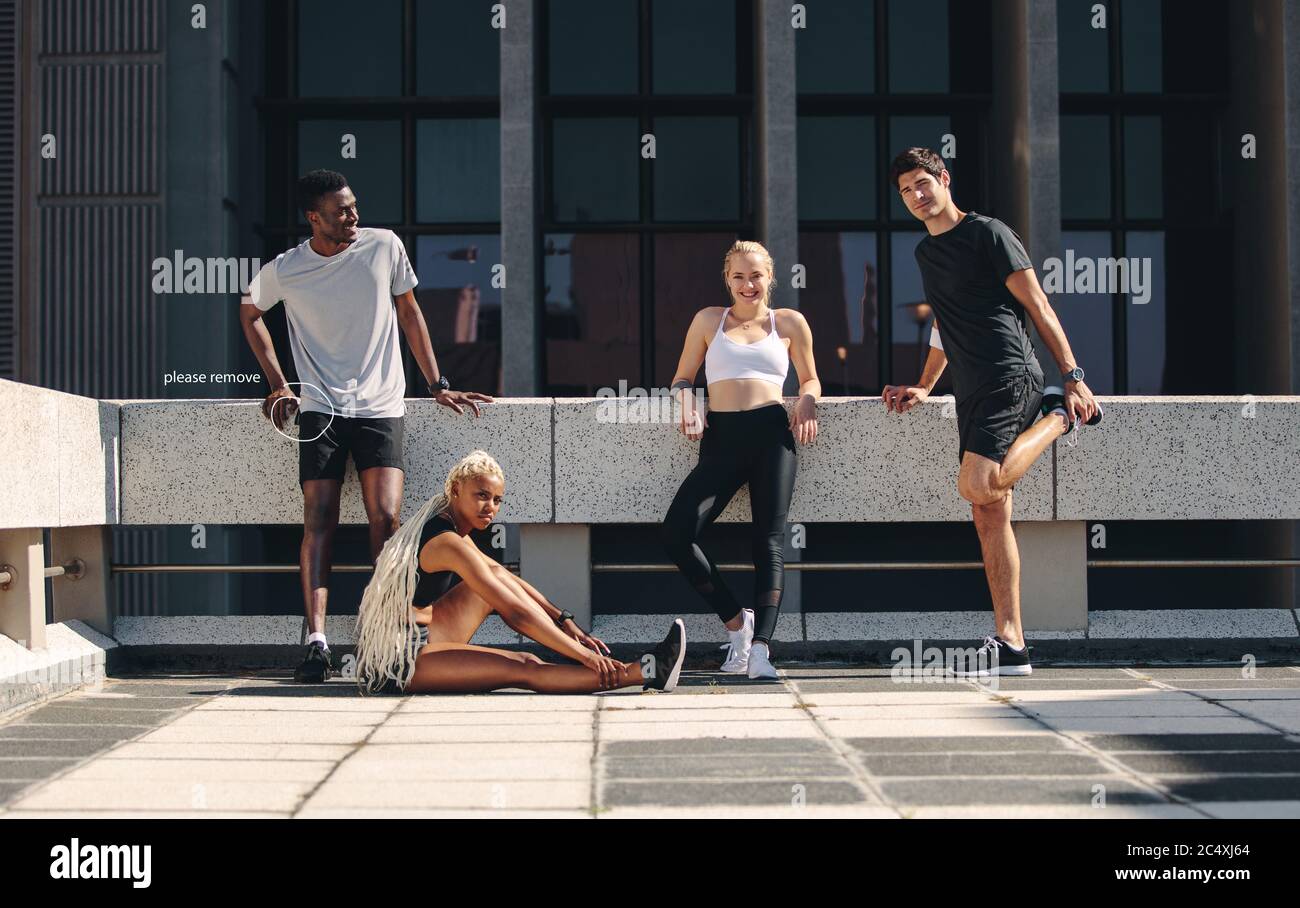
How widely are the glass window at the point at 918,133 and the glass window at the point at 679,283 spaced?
1.81m

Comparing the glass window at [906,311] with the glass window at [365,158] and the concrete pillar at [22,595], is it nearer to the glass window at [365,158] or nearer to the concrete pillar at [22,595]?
the glass window at [365,158]

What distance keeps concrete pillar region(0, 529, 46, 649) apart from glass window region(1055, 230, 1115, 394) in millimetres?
9952

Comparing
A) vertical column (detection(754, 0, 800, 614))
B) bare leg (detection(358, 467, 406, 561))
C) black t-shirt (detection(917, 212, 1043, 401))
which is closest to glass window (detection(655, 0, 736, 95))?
vertical column (detection(754, 0, 800, 614))

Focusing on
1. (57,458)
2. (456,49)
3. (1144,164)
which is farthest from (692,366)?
(1144,164)

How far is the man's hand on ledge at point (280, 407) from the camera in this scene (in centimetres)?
669

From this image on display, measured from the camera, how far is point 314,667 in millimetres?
6301

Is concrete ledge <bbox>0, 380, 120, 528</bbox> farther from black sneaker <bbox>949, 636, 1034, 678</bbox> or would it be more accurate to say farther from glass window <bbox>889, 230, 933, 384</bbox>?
glass window <bbox>889, 230, 933, 384</bbox>

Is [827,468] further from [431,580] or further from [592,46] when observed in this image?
[592,46]

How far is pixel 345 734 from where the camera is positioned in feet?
15.9

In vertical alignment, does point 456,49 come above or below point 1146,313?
above

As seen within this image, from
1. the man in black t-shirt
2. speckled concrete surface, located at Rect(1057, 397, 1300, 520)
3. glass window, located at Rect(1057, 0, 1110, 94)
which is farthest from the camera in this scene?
glass window, located at Rect(1057, 0, 1110, 94)

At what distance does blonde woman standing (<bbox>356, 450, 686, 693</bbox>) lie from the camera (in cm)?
575

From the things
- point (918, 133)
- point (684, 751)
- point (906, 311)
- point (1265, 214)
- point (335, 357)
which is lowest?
point (684, 751)

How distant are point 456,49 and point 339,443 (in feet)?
25.8
